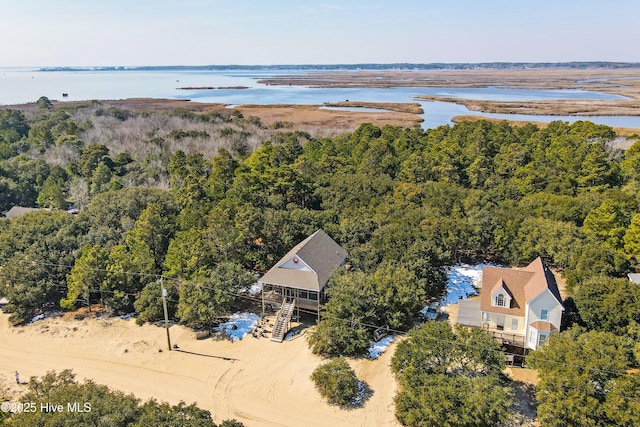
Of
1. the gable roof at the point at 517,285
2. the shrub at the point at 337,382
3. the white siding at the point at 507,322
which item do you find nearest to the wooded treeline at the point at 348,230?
the gable roof at the point at 517,285

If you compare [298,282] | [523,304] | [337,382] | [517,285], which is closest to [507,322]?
[523,304]

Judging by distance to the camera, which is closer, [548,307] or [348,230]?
[548,307]

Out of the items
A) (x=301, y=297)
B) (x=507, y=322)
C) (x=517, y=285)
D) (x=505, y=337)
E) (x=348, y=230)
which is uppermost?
(x=348, y=230)

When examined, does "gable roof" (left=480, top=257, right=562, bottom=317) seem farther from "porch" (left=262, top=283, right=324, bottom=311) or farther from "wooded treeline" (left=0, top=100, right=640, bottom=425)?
"porch" (left=262, top=283, right=324, bottom=311)

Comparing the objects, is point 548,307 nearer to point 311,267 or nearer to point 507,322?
point 507,322

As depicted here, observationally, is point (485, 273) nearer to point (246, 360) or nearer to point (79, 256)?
point (246, 360)

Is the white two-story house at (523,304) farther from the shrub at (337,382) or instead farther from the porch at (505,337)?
the shrub at (337,382)
